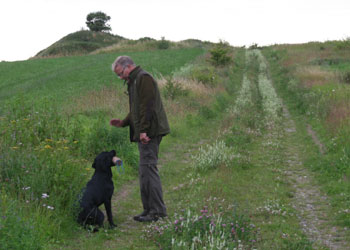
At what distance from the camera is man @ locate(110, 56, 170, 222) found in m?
5.35

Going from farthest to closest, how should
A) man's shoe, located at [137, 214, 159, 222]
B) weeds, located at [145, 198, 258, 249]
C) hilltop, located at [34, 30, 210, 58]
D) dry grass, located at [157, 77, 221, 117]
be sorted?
hilltop, located at [34, 30, 210, 58] → dry grass, located at [157, 77, 221, 117] → man's shoe, located at [137, 214, 159, 222] → weeds, located at [145, 198, 258, 249]

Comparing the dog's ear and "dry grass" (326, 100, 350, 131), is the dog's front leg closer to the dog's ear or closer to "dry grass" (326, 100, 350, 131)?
the dog's ear

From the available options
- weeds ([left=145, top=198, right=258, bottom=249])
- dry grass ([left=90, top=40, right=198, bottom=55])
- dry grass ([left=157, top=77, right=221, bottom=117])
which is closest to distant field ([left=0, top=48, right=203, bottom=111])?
dry grass ([left=157, top=77, right=221, bottom=117])

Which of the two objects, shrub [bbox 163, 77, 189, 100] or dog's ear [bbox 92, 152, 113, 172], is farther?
shrub [bbox 163, 77, 189, 100]

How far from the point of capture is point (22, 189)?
539 cm

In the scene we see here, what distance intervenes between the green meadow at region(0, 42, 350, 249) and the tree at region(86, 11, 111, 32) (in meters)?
84.7

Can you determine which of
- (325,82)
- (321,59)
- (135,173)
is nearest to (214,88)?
(325,82)

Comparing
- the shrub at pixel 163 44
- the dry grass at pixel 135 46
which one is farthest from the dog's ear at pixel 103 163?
the shrub at pixel 163 44

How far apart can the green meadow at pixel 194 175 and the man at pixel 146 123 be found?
378mm

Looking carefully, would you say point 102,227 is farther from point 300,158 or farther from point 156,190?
point 300,158

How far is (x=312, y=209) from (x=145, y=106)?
3502 mm

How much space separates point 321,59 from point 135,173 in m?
29.2

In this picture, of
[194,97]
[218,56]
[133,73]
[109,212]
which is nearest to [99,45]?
[218,56]

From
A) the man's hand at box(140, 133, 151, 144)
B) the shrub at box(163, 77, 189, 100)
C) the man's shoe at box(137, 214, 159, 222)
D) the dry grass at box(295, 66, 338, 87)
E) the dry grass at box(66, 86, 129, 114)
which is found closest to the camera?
the man's hand at box(140, 133, 151, 144)
